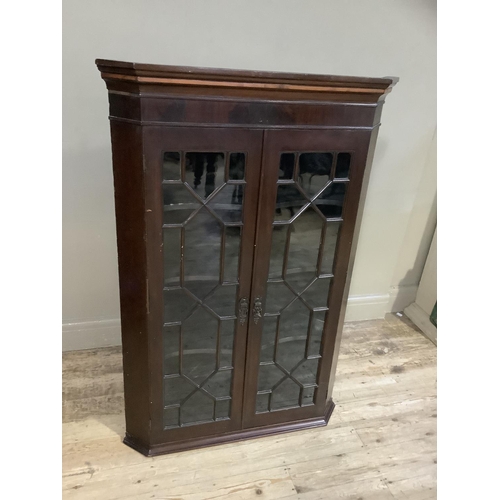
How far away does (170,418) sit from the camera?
1.55m

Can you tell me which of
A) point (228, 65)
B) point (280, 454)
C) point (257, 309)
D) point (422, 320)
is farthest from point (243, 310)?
point (422, 320)

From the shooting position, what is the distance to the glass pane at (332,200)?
4.33 ft

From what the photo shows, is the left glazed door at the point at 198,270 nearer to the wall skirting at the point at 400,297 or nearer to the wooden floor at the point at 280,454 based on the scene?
the wooden floor at the point at 280,454

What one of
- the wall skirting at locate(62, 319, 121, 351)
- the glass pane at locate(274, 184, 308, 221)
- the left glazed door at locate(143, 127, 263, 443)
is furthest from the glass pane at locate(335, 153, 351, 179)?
the wall skirting at locate(62, 319, 121, 351)

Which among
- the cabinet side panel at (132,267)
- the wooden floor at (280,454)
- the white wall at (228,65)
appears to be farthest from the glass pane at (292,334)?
the white wall at (228,65)

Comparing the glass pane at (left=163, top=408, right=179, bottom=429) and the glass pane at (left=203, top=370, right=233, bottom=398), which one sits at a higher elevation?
the glass pane at (left=203, top=370, right=233, bottom=398)

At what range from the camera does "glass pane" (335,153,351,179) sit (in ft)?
4.21

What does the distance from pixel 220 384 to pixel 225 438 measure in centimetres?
26

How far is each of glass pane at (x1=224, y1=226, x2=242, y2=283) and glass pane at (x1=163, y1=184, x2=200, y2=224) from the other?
0.13m

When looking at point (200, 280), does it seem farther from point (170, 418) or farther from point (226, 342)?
point (170, 418)

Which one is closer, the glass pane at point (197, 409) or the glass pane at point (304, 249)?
the glass pane at point (304, 249)

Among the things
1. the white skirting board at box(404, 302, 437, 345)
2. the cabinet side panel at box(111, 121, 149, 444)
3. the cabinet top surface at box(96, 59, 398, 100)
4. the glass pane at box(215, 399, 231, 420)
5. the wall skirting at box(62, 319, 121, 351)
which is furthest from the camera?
the white skirting board at box(404, 302, 437, 345)

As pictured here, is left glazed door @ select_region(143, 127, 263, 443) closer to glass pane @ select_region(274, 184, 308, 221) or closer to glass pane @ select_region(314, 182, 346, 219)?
glass pane @ select_region(274, 184, 308, 221)

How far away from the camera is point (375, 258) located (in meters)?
2.32
